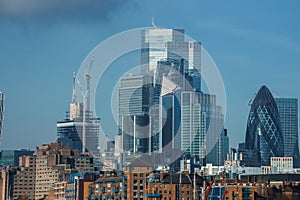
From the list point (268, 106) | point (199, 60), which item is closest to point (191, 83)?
point (199, 60)

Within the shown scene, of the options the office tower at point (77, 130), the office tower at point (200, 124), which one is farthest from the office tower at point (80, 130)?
the office tower at point (200, 124)

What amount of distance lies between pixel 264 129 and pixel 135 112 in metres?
23.3

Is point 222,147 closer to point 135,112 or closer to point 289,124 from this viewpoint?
point 289,124

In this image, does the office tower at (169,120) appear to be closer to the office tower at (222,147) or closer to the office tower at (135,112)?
the office tower at (135,112)

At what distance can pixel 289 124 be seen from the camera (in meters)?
129

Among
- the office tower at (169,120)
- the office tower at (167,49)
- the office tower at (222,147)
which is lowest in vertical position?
the office tower at (222,147)

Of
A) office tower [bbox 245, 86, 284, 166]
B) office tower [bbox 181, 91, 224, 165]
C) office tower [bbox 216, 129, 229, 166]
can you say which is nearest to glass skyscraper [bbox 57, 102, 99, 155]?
office tower [bbox 181, 91, 224, 165]

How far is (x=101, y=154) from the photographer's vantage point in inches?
3905

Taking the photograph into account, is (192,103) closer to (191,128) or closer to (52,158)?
(191,128)

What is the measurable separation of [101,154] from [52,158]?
2190 centimetres

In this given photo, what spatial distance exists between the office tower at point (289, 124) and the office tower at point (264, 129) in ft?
8.25

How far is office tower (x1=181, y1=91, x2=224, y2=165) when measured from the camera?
111500 millimetres

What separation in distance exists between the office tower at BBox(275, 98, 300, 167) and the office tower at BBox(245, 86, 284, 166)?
8.25 ft

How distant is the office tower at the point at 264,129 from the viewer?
120062mm
